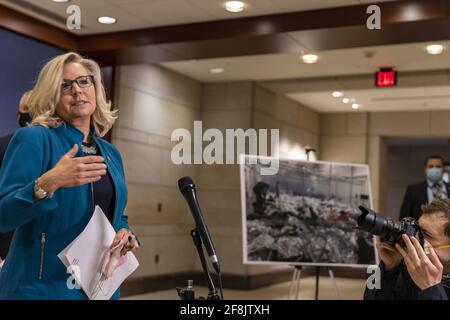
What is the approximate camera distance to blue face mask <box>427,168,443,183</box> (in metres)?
6.38

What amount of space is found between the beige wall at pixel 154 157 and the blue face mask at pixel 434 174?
306cm

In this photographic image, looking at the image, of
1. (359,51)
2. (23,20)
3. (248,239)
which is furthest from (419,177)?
(23,20)

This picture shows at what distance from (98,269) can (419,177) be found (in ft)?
41.2

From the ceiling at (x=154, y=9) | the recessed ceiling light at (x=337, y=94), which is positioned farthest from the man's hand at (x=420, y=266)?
the recessed ceiling light at (x=337, y=94)

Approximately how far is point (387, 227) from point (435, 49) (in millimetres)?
5085

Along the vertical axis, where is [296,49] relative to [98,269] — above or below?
above

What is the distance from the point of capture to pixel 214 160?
26.9ft

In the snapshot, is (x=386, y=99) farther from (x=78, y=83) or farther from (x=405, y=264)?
(x=78, y=83)

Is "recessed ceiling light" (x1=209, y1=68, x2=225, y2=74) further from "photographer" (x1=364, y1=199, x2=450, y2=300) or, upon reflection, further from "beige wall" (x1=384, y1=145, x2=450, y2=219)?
"beige wall" (x1=384, y1=145, x2=450, y2=219)

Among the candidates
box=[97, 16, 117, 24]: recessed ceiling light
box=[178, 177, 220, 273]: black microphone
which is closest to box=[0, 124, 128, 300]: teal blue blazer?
box=[178, 177, 220, 273]: black microphone

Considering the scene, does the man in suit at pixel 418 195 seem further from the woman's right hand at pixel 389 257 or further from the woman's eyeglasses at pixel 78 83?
the woman's eyeglasses at pixel 78 83

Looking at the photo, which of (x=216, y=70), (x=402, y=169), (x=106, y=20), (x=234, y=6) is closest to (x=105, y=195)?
(x=234, y=6)

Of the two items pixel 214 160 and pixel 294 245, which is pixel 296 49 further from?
pixel 214 160
